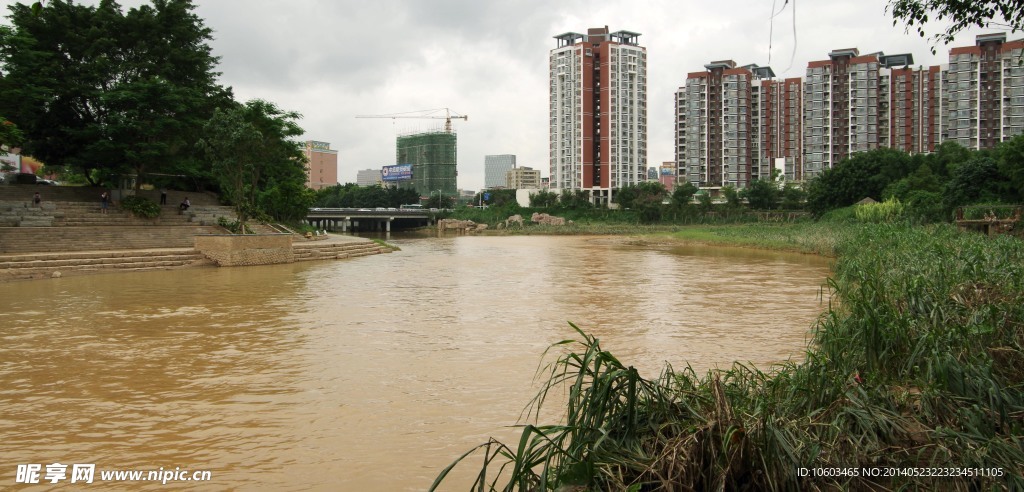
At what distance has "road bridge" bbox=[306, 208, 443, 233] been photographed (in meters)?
63.7

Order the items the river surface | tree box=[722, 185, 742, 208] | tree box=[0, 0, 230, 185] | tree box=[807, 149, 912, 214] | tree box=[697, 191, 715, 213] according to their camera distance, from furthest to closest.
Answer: tree box=[697, 191, 715, 213]
tree box=[722, 185, 742, 208]
tree box=[807, 149, 912, 214]
tree box=[0, 0, 230, 185]
the river surface

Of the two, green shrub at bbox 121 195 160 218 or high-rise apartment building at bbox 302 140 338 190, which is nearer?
green shrub at bbox 121 195 160 218

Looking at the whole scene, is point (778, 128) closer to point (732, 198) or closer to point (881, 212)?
point (732, 198)

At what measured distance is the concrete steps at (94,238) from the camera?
18844 millimetres

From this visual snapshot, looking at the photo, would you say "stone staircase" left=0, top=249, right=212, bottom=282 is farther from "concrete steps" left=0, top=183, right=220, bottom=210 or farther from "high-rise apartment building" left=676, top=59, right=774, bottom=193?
"high-rise apartment building" left=676, top=59, right=774, bottom=193

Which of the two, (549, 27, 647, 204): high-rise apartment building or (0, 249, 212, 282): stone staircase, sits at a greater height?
(549, 27, 647, 204): high-rise apartment building

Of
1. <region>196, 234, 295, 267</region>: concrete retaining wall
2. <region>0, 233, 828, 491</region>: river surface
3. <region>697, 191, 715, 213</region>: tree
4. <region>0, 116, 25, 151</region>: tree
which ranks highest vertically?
<region>0, 116, 25, 151</region>: tree

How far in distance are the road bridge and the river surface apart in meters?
43.5

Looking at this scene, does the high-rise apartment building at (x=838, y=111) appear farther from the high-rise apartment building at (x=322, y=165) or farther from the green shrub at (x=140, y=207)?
the high-rise apartment building at (x=322, y=165)

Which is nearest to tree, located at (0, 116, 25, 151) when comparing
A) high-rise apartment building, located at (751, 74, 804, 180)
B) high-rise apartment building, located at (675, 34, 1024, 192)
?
high-rise apartment building, located at (675, 34, 1024, 192)

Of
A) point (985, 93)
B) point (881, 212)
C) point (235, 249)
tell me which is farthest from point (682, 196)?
point (235, 249)

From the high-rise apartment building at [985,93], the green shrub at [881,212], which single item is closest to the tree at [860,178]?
the green shrub at [881,212]

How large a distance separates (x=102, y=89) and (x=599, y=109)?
191 feet

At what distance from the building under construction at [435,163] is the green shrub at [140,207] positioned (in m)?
82.5
